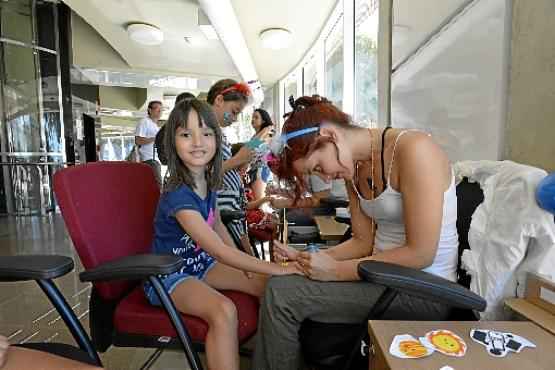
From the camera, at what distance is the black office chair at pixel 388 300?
82cm

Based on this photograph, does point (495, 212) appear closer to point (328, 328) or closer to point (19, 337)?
point (328, 328)

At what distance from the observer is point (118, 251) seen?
127 cm

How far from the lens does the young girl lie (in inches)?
43.9

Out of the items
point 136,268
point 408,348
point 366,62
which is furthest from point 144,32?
point 408,348

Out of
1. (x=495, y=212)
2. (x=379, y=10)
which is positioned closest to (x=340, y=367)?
(x=495, y=212)

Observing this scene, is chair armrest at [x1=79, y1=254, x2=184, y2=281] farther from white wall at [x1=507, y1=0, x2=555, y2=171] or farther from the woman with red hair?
white wall at [x1=507, y1=0, x2=555, y2=171]

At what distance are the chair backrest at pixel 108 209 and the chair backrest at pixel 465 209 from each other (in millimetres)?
1164

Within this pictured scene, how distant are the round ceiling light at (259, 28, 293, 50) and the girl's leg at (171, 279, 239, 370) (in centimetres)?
501

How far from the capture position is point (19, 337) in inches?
77.0

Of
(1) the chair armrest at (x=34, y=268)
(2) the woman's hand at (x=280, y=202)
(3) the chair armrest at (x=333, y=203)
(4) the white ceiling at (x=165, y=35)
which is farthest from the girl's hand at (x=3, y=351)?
(4) the white ceiling at (x=165, y=35)

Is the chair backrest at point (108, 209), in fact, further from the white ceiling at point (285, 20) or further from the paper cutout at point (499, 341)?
the white ceiling at point (285, 20)

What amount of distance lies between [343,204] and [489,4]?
4.55 feet

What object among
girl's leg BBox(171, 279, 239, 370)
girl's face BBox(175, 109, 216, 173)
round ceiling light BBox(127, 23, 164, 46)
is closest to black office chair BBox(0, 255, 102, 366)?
girl's leg BBox(171, 279, 239, 370)

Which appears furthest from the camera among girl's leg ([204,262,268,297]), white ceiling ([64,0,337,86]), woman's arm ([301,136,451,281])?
white ceiling ([64,0,337,86])
